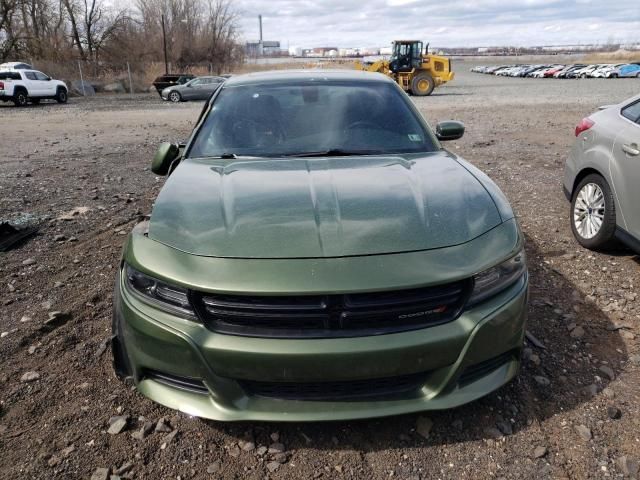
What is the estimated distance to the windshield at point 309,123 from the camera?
3.15m

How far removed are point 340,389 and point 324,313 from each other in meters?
0.35

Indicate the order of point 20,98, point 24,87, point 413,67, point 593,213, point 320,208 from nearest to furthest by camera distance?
point 320,208 → point 593,213 → point 24,87 → point 20,98 → point 413,67

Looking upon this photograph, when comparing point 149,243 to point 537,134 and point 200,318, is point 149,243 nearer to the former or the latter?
point 200,318

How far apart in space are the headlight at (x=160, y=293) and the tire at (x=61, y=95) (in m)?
28.5

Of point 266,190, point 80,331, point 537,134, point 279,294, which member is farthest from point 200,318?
point 537,134

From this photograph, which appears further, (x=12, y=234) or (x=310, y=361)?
(x=12, y=234)

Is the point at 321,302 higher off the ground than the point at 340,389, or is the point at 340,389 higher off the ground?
the point at 321,302

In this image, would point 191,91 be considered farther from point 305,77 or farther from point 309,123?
point 309,123

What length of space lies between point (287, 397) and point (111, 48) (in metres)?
52.1

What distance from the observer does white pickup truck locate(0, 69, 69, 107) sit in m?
23.4

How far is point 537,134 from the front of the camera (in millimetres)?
11266

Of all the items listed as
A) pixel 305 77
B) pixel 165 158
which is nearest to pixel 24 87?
pixel 165 158

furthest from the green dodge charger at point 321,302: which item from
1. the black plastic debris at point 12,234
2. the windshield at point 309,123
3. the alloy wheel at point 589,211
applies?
the black plastic debris at point 12,234

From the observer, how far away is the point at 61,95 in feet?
87.0
